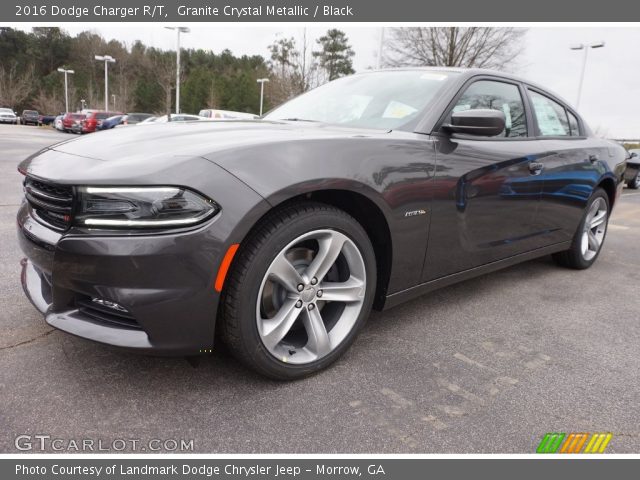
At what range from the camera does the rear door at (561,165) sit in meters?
3.33

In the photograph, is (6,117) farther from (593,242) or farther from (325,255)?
(325,255)

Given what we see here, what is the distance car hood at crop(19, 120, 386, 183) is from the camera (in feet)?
5.68

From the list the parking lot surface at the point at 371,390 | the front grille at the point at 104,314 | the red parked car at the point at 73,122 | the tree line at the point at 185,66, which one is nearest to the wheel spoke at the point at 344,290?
the parking lot surface at the point at 371,390

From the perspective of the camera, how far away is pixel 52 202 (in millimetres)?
1841

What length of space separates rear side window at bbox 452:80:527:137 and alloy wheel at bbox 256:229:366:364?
1265 millimetres

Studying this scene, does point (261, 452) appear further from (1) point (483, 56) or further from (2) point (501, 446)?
(1) point (483, 56)

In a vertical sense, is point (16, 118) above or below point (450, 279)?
below

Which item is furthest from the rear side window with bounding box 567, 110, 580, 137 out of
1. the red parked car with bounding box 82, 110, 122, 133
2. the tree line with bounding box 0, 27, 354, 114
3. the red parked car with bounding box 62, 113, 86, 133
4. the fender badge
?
the tree line with bounding box 0, 27, 354, 114

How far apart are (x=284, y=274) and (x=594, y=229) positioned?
355 centimetres

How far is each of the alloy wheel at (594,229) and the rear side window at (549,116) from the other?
0.79 metres

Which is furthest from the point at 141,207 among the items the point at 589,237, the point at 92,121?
the point at 92,121

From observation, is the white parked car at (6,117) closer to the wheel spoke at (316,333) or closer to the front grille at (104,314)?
the front grille at (104,314)

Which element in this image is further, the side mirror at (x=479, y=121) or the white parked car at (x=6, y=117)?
the white parked car at (x=6, y=117)
